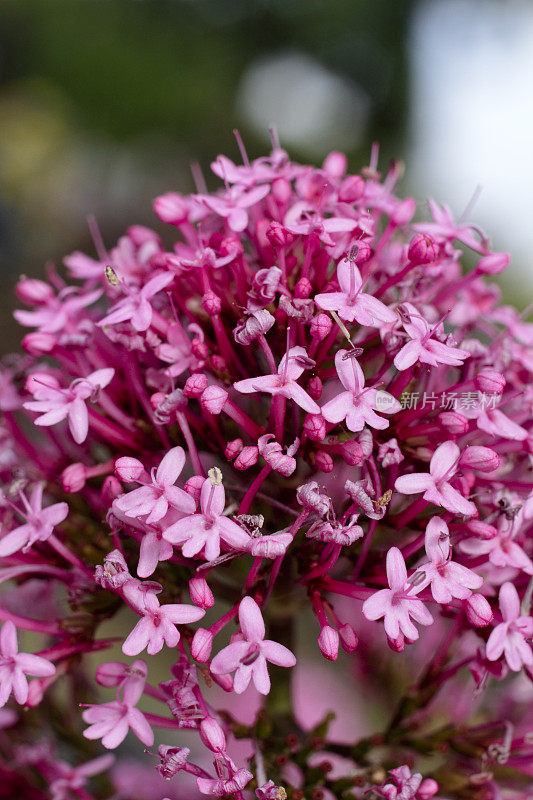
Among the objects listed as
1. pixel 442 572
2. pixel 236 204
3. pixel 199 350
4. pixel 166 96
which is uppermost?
pixel 236 204

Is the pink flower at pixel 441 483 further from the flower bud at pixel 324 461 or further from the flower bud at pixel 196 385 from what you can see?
the flower bud at pixel 196 385

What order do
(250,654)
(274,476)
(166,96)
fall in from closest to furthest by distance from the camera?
(250,654) → (274,476) → (166,96)

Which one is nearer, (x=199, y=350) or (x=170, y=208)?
(x=199, y=350)

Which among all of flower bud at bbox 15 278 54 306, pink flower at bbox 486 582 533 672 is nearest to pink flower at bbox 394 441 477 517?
pink flower at bbox 486 582 533 672

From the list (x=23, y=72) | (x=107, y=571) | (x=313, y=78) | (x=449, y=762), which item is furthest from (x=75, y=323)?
(x=313, y=78)

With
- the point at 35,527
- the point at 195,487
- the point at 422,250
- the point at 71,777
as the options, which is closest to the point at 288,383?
the point at 195,487

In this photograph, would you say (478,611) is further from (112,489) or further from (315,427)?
(112,489)
